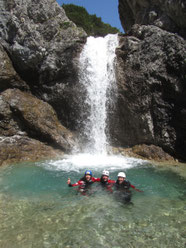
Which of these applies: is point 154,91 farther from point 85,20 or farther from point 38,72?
point 85,20

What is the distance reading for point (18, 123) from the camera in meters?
14.4

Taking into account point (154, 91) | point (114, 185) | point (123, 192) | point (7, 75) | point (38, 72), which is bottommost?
point (123, 192)

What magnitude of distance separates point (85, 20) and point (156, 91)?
109 feet

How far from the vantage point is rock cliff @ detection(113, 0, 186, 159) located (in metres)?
14.5

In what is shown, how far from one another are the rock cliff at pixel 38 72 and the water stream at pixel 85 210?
316 centimetres

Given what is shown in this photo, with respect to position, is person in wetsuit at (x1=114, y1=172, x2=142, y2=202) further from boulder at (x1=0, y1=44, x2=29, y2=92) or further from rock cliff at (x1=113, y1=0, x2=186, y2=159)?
boulder at (x1=0, y1=44, x2=29, y2=92)

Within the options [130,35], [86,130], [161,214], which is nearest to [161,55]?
[130,35]

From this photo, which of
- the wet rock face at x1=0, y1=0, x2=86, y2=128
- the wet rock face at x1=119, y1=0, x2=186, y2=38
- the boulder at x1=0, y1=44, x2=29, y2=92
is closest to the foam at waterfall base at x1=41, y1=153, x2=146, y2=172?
the wet rock face at x1=0, y1=0, x2=86, y2=128

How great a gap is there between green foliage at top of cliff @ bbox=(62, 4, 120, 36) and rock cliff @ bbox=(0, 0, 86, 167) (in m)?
24.6

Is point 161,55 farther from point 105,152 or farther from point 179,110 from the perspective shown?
point 105,152

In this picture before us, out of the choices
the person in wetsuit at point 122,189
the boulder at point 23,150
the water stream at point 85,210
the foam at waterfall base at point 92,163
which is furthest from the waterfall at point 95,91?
the person in wetsuit at point 122,189

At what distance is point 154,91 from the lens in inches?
588

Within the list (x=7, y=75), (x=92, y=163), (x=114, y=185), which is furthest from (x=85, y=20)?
(x=114, y=185)

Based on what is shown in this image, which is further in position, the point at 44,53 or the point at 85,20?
the point at 85,20
